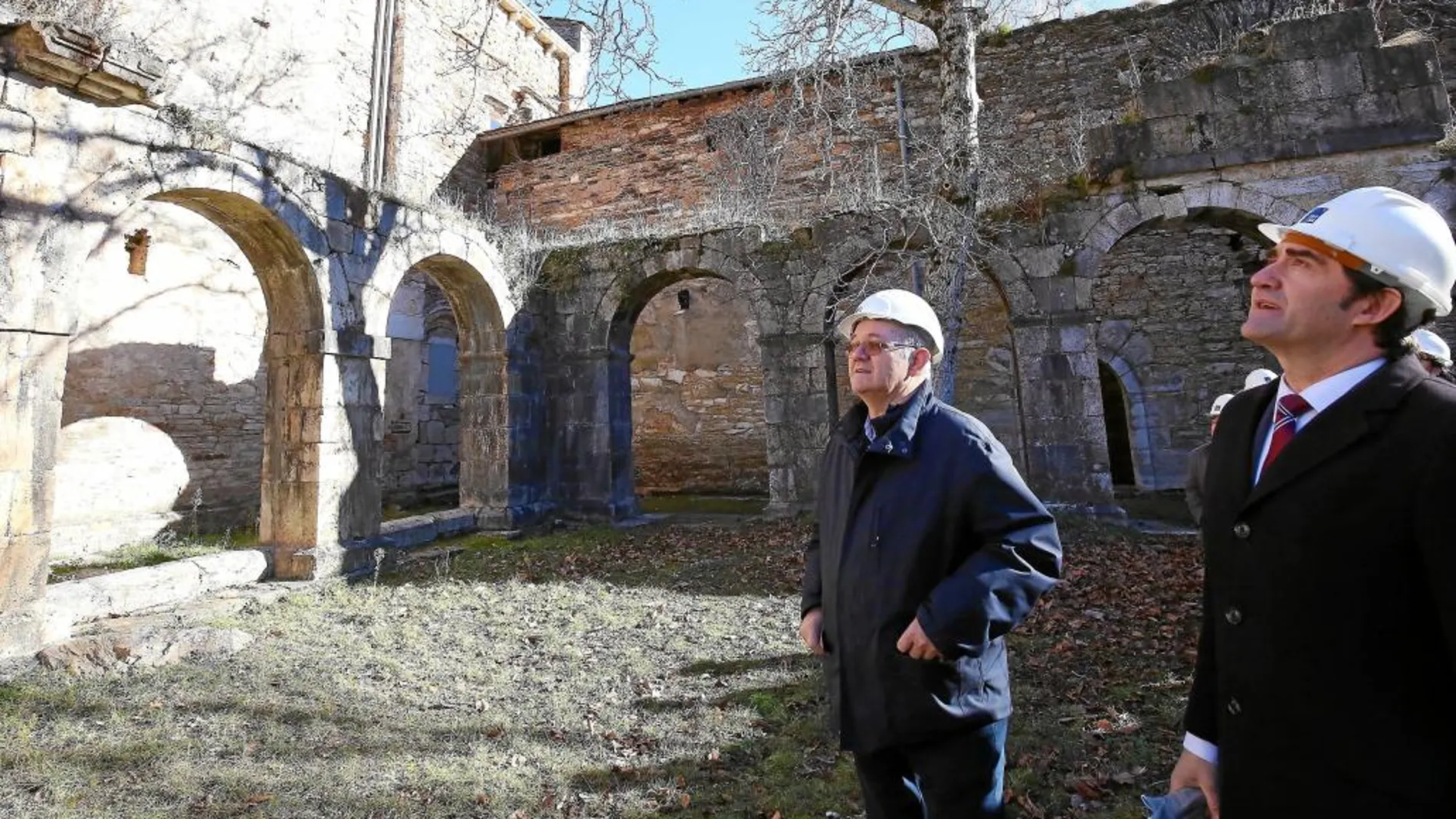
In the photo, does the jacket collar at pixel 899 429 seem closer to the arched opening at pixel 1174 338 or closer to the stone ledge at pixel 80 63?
the stone ledge at pixel 80 63

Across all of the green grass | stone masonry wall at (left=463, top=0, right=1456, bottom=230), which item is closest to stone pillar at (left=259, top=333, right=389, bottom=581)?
the green grass

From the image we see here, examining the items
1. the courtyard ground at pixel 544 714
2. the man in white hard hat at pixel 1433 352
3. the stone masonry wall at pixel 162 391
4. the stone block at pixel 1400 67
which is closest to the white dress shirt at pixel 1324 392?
the courtyard ground at pixel 544 714

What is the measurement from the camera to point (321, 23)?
11.8 metres

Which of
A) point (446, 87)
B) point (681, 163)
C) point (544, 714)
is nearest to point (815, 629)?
point (544, 714)

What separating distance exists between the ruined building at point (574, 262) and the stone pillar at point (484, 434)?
39mm

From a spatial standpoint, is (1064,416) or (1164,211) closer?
(1064,416)

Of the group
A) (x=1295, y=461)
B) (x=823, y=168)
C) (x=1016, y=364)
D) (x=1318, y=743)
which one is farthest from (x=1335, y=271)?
(x=823, y=168)

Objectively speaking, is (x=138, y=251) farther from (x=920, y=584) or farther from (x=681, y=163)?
(x=920, y=584)

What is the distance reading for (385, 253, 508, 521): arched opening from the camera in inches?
334

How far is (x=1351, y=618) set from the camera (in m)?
1.02

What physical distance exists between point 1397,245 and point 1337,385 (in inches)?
9.1

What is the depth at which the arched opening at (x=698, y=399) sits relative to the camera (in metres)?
12.2

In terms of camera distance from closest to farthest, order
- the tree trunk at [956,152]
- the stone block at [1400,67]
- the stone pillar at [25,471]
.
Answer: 1. the stone pillar at [25,471]
2. the tree trunk at [956,152]
3. the stone block at [1400,67]

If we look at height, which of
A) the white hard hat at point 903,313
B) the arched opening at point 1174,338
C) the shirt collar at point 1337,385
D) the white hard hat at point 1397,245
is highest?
the arched opening at point 1174,338
